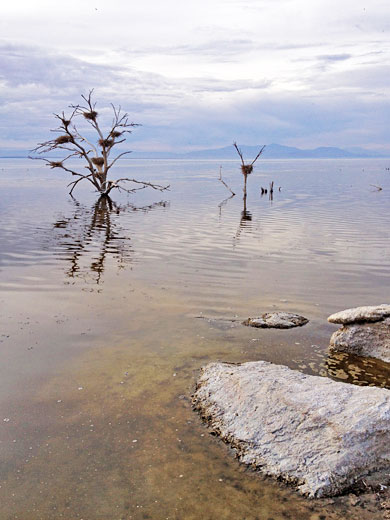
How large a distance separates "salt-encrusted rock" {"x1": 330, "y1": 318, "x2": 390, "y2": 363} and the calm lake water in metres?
0.30

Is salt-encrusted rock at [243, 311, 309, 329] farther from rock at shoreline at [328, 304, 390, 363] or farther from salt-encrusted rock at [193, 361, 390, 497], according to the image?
salt-encrusted rock at [193, 361, 390, 497]

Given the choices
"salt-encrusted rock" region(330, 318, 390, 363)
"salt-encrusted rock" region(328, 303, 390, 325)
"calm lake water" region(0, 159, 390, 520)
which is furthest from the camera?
"salt-encrusted rock" region(328, 303, 390, 325)

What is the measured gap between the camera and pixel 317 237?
22.1 metres

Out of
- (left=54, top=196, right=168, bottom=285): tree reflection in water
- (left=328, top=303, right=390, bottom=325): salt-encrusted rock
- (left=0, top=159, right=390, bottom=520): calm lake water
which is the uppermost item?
(left=328, top=303, right=390, bottom=325): salt-encrusted rock

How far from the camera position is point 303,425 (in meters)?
5.50

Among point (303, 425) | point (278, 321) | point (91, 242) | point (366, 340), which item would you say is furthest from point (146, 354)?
point (91, 242)

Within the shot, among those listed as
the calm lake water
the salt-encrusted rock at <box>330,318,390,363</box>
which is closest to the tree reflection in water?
the calm lake water

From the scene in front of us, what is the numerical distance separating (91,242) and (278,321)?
12787 mm

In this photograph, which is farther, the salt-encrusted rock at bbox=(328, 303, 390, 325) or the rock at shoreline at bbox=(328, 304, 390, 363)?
the salt-encrusted rock at bbox=(328, 303, 390, 325)

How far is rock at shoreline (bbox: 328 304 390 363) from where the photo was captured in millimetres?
8383

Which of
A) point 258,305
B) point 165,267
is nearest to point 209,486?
point 258,305

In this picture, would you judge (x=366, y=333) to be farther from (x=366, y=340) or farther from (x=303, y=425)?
(x=303, y=425)

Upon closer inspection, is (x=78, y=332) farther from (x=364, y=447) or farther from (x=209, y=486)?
(x=364, y=447)

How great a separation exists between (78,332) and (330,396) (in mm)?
5494
